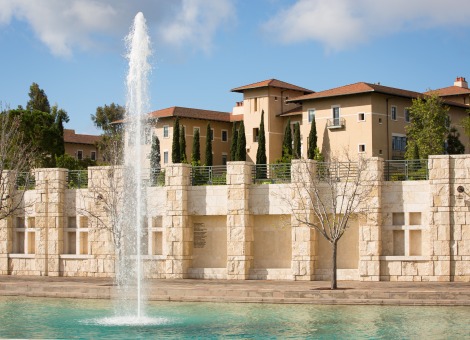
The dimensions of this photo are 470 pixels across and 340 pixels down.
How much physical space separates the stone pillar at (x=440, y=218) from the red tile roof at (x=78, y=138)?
8437 cm

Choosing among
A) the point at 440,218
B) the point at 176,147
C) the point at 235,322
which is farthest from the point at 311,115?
the point at 235,322

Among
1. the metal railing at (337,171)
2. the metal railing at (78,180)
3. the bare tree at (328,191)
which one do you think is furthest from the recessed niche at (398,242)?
the metal railing at (78,180)

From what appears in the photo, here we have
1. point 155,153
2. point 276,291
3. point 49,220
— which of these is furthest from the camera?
point 155,153

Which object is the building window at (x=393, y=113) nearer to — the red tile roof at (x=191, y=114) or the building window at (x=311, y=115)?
the building window at (x=311, y=115)

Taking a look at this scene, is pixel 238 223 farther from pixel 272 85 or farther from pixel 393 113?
pixel 272 85

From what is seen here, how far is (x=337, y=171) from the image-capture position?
3825cm

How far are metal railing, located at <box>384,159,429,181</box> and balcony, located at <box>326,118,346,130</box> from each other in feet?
143

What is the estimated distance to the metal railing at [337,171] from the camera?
37.4 meters

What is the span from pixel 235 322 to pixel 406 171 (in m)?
15.1

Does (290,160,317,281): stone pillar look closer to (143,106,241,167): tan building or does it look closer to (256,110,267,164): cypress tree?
(256,110,267,164): cypress tree

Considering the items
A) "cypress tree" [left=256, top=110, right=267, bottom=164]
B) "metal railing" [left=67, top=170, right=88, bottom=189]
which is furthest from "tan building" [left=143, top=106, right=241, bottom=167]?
"metal railing" [left=67, top=170, right=88, bottom=189]

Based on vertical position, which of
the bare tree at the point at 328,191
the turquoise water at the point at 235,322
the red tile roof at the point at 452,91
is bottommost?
the turquoise water at the point at 235,322

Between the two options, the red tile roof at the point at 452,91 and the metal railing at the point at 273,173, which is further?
the red tile roof at the point at 452,91

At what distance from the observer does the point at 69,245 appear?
42.3m
